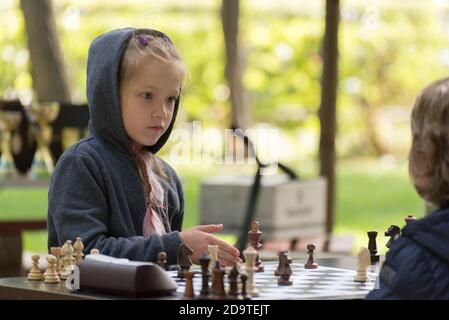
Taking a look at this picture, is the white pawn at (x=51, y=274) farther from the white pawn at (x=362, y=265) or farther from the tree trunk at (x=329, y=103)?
the tree trunk at (x=329, y=103)

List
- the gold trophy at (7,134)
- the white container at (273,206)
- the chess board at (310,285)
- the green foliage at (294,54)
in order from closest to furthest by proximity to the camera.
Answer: the chess board at (310,285)
the white container at (273,206)
the gold trophy at (7,134)
the green foliage at (294,54)

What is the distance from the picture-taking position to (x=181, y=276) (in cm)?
310

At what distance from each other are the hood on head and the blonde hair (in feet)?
0.06

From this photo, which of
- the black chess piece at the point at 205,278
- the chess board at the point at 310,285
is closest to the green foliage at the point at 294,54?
the chess board at the point at 310,285

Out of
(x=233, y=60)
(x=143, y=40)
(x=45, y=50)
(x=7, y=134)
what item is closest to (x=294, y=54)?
(x=233, y=60)

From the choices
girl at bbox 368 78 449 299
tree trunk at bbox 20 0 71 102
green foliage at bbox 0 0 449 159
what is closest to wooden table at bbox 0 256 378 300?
girl at bbox 368 78 449 299

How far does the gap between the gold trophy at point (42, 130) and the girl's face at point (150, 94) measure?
589 cm

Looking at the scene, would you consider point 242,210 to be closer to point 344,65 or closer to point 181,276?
point 181,276

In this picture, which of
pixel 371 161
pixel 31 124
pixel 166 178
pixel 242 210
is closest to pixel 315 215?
pixel 242 210

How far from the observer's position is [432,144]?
263 cm

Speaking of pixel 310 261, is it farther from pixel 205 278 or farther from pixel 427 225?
pixel 427 225

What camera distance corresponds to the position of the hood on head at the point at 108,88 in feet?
11.6

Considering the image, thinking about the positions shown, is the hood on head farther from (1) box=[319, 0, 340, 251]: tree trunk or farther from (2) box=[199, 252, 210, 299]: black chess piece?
(1) box=[319, 0, 340, 251]: tree trunk

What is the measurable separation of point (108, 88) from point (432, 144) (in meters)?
1.17
